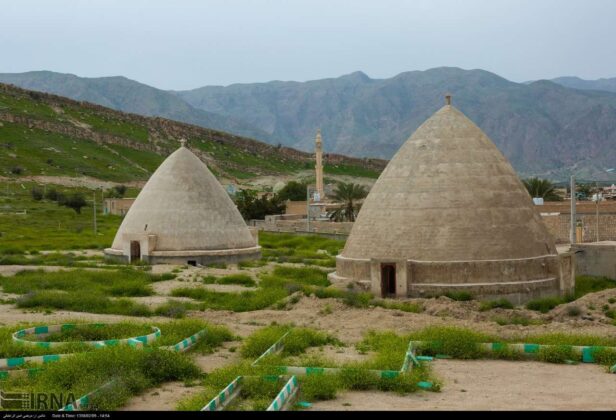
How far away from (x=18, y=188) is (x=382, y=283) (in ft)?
195

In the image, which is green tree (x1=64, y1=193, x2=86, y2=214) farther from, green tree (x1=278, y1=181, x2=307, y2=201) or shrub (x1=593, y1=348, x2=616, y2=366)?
shrub (x1=593, y1=348, x2=616, y2=366)

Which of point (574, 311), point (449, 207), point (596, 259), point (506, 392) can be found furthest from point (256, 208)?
point (506, 392)

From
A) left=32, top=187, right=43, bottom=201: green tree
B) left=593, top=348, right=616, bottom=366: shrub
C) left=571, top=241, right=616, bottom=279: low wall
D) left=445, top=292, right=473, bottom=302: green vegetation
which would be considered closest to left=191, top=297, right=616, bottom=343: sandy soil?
left=445, top=292, right=473, bottom=302: green vegetation

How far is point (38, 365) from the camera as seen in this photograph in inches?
483

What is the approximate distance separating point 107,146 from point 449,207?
8851 centimetres

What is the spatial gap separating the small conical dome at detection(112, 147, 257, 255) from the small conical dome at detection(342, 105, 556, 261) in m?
10.0

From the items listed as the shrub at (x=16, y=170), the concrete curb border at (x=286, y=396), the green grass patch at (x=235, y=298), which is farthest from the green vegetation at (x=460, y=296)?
the shrub at (x=16, y=170)

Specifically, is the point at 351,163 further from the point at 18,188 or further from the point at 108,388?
the point at 108,388

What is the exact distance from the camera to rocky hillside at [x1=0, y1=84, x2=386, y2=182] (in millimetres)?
90938

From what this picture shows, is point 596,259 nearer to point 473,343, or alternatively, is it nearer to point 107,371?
point 473,343

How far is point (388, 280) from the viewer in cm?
2197

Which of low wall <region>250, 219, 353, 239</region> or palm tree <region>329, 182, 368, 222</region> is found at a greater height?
palm tree <region>329, 182, 368, 222</region>

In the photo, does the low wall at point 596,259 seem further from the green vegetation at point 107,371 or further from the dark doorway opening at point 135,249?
the green vegetation at point 107,371

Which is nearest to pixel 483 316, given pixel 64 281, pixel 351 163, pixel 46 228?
pixel 64 281
